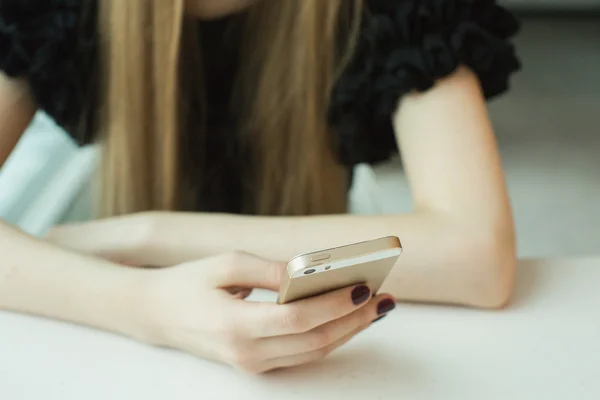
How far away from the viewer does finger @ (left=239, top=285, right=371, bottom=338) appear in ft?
1.27

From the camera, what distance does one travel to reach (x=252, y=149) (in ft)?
2.55

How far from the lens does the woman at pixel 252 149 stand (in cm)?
44

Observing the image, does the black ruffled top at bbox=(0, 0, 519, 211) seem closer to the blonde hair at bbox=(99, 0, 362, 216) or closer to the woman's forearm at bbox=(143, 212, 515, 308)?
the blonde hair at bbox=(99, 0, 362, 216)

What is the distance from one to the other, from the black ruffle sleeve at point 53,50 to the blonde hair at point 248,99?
0.7 inches

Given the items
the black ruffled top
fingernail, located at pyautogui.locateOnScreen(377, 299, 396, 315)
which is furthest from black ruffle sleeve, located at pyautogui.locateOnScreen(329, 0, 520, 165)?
fingernail, located at pyautogui.locateOnScreen(377, 299, 396, 315)

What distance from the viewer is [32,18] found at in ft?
1.99

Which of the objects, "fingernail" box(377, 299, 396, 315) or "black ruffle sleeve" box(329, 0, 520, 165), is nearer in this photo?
"fingernail" box(377, 299, 396, 315)

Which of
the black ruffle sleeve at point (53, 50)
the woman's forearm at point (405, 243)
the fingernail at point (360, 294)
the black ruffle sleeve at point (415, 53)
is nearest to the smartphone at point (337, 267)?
the fingernail at point (360, 294)

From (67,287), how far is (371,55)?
1.14 ft

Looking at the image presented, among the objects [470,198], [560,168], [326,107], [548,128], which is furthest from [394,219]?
[548,128]

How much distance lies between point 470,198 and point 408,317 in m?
0.12

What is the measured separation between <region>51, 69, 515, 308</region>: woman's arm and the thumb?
0.31ft

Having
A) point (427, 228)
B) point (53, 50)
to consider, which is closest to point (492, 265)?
point (427, 228)

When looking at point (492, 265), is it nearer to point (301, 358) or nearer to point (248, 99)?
point (301, 358)
